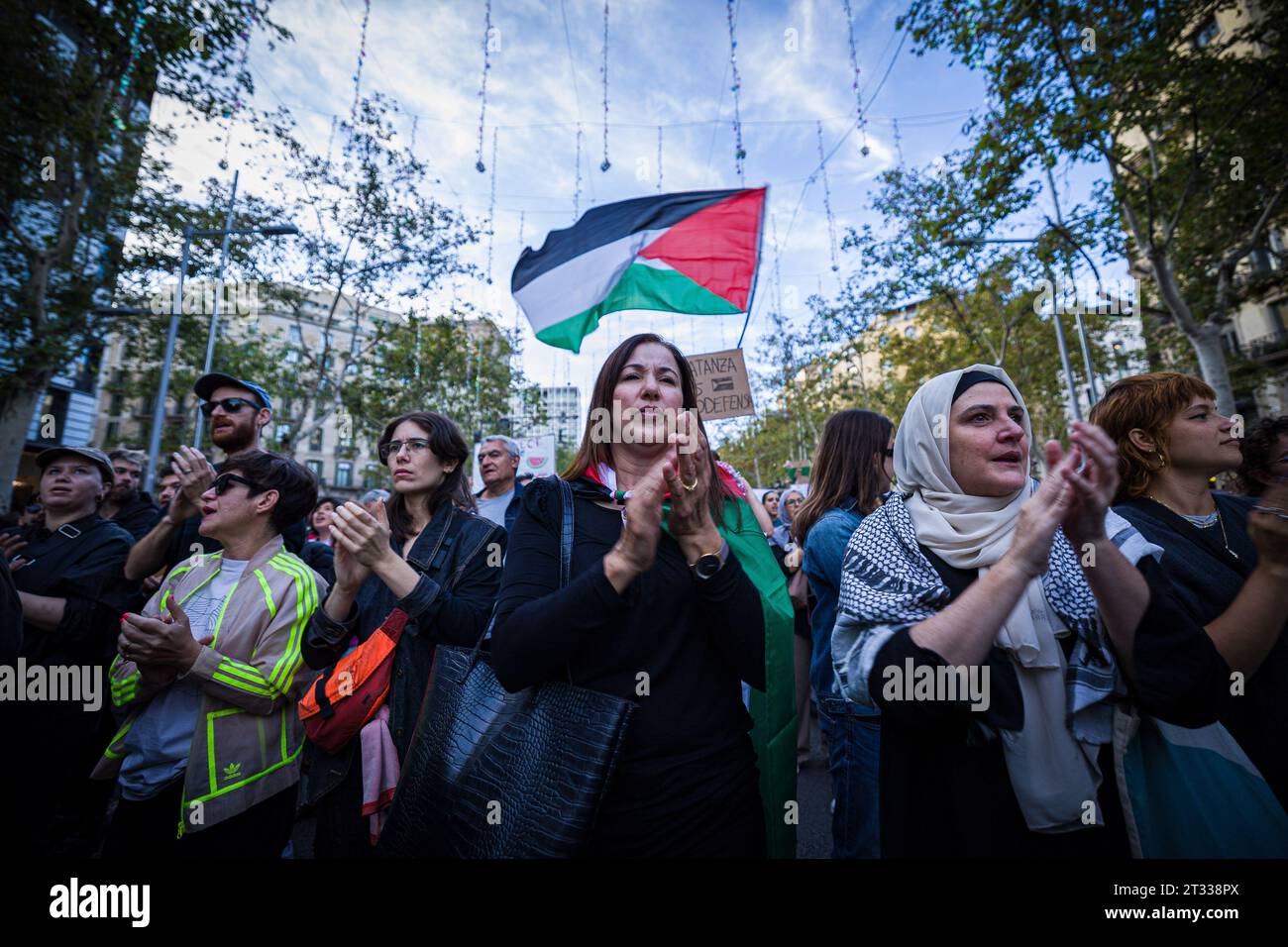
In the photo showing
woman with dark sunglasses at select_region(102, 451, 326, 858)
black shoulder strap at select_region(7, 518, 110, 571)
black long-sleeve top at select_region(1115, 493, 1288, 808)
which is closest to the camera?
black long-sleeve top at select_region(1115, 493, 1288, 808)

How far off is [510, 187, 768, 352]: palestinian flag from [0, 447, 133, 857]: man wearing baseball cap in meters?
2.90

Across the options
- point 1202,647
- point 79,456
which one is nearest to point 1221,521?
point 1202,647

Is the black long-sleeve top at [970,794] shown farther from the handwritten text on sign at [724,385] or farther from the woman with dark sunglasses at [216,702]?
the woman with dark sunglasses at [216,702]

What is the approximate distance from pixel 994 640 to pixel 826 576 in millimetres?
1152

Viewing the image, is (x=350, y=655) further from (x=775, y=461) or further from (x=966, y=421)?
(x=775, y=461)

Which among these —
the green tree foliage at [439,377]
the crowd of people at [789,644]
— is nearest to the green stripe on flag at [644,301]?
the crowd of people at [789,644]

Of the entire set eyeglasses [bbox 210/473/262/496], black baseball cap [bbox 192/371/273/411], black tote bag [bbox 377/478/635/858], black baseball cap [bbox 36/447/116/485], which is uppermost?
black baseball cap [bbox 192/371/273/411]

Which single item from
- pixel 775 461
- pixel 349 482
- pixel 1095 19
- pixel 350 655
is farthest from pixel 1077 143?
pixel 349 482

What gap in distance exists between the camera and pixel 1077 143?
8.80 metres

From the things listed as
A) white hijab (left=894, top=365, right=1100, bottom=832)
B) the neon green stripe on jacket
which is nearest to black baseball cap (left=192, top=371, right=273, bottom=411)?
the neon green stripe on jacket

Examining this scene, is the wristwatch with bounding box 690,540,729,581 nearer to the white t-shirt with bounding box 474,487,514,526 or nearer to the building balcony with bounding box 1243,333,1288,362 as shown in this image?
the white t-shirt with bounding box 474,487,514,526

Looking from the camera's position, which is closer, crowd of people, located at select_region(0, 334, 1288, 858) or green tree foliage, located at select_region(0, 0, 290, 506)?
crowd of people, located at select_region(0, 334, 1288, 858)

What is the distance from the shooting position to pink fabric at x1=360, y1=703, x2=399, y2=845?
2.36 metres
